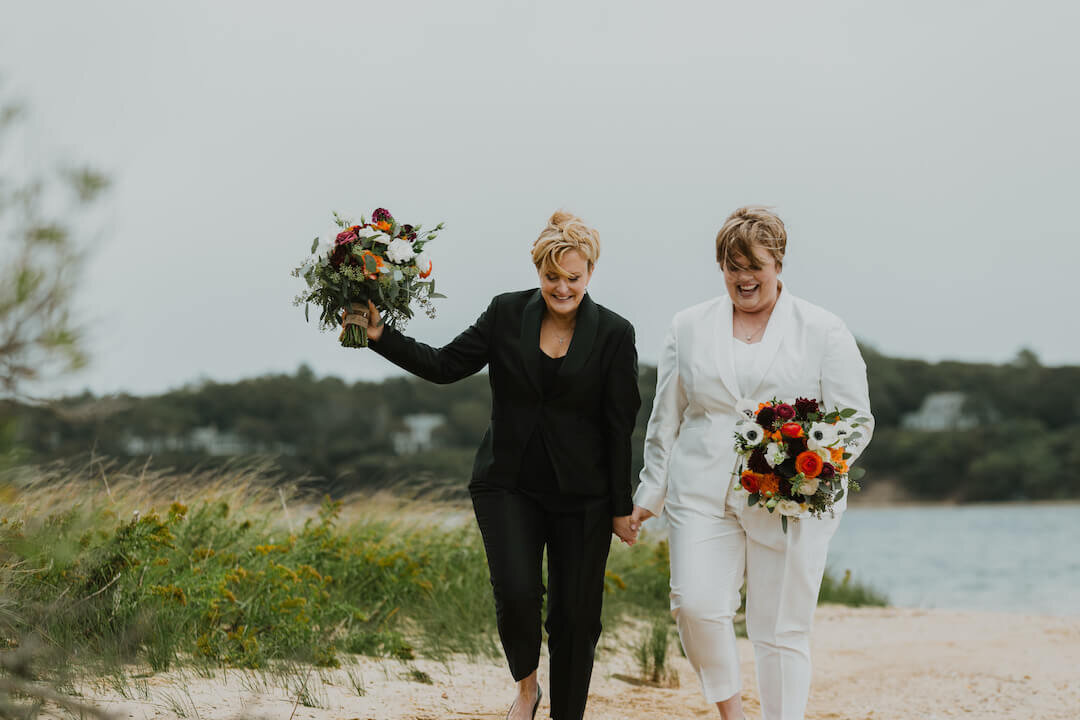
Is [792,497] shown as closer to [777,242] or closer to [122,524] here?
[777,242]

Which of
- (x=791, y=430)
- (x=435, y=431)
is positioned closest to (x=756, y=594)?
(x=791, y=430)

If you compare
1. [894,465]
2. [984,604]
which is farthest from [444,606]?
[894,465]

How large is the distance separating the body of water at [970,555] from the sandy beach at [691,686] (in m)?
3.69

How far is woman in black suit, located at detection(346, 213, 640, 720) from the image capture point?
5465 mm

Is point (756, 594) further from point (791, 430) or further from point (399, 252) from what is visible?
point (399, 252)

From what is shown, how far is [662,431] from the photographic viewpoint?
5543mm

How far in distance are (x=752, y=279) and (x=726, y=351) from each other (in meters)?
0.36

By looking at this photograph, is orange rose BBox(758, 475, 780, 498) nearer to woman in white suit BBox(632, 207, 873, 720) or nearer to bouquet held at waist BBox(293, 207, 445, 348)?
woman in white suit BBox(632, 207, 873, 720)

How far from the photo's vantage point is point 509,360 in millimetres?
5559

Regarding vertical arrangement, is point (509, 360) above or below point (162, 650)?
above

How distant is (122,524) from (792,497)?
394 cm

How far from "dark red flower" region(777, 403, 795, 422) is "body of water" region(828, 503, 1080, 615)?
357 inches

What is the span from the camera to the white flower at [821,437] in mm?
4992

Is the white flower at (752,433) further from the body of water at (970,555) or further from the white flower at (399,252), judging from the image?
the body of water at (970,555)
